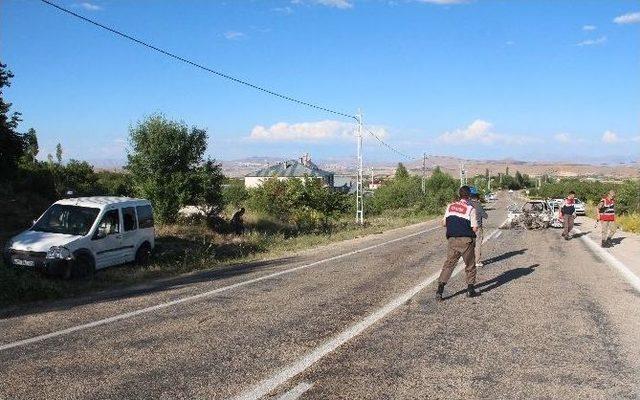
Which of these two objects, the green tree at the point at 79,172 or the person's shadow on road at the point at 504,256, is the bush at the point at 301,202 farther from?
the person's shadow on road at the point at 504,256

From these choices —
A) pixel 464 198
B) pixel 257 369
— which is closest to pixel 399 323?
pixel 257 369

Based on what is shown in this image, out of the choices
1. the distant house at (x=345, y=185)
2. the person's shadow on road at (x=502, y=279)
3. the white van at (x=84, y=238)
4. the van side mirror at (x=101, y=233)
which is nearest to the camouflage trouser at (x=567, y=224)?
the person's shadow on road at (x=502, y=279)

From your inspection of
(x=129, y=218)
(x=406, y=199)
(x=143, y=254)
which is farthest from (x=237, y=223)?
(x=406, y=199)

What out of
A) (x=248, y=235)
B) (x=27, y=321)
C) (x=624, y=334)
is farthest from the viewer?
(x=248, y=235)

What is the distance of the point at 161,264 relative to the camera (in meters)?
14.4

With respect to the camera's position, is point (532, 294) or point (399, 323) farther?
point (532, 294)

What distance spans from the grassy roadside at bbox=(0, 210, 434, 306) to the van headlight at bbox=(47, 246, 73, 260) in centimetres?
46

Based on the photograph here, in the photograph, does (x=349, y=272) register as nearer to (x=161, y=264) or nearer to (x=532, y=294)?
(x=532, y=294)

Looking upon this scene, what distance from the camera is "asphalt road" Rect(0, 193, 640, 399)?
4.82 m

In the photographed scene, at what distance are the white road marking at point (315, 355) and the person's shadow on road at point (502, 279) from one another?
4.68 feet

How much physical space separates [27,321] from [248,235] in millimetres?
16331

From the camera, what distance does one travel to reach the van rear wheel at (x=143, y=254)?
46.5ft

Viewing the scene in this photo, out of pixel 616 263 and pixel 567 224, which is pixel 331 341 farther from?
pixel 567 224

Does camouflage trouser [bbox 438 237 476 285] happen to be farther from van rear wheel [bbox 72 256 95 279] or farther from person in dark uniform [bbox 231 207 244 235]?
person in dark uniform [bbox 231 207 244 235]
